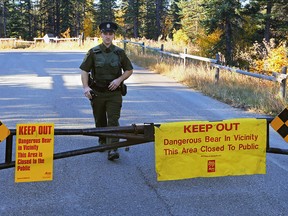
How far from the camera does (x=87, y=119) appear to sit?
8.27 metres

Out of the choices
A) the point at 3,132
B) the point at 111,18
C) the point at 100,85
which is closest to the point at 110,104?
the point at 100,85

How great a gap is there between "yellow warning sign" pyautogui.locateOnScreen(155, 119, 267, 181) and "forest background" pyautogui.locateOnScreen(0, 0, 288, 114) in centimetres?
486

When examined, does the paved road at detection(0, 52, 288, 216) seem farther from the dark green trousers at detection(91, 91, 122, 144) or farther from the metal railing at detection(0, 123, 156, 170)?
the dark green trousers at detection(91, 91, 122, 144)

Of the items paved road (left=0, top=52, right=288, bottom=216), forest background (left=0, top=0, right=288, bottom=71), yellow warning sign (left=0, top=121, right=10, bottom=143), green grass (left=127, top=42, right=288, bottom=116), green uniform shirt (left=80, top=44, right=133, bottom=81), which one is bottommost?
paved road (left=0, top=52, right=288, bottom=216)

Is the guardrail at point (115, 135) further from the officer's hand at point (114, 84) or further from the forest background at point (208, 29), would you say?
the forest background at point (208, 29)

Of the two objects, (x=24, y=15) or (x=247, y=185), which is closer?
(x=247, y=185)

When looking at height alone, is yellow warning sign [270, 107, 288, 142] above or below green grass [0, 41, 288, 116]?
above

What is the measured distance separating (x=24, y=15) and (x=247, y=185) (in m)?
74.8

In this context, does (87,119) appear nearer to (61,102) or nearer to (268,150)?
(61,102)

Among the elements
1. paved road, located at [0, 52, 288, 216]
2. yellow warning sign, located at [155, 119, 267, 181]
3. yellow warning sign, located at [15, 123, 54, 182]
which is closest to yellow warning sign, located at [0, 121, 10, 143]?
yellow warning sign, located at [15, 123, 54, 182]

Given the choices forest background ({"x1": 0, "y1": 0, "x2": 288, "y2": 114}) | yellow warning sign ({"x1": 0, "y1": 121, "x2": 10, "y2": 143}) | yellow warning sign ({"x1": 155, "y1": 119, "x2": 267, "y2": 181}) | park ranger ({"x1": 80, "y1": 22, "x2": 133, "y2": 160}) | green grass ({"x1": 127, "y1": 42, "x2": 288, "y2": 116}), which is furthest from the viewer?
A: forest background ({"x1": 0, "y1": 0, "x2": 288, "y2": 114})

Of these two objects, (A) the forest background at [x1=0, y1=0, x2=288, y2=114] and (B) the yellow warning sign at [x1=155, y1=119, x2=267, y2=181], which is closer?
(B) the yellow warning sign at [x1=155, y1=119, x2=267, y2=181]

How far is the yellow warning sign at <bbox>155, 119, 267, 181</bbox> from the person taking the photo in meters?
4.19

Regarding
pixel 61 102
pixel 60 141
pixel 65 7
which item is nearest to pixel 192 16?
pixel 65 7
